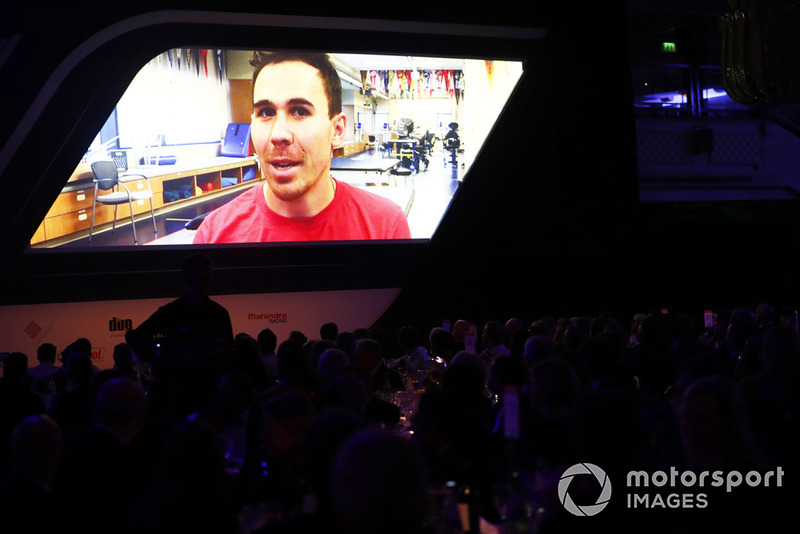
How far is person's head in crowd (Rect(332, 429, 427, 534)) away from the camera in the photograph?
67.0 inches

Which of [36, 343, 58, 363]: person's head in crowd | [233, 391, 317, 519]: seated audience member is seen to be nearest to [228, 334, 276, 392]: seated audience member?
[233, 391, 317, 519]: seated audience member

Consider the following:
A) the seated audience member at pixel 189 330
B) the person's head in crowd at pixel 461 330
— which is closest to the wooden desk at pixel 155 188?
the person's head in crowd at pixel 461 330

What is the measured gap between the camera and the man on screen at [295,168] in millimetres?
9180

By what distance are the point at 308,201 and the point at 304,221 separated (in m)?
0.27

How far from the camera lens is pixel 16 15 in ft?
27.1

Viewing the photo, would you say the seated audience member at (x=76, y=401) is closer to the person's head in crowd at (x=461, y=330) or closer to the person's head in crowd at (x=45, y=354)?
the person's head in crowd at (x=45, y=354)

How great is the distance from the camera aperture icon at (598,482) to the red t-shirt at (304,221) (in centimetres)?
720

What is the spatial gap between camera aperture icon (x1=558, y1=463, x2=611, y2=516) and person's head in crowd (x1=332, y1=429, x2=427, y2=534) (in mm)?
634

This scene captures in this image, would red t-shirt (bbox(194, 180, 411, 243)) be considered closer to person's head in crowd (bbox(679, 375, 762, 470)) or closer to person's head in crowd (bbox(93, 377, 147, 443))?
person's head in crowd (bbox(93, 377, 147, 443))

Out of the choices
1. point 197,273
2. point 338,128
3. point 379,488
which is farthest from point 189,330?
point 338,128

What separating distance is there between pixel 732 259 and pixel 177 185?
818 centimetres

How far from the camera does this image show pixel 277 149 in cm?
928

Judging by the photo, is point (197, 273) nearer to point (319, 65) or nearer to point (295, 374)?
point (295, 374)

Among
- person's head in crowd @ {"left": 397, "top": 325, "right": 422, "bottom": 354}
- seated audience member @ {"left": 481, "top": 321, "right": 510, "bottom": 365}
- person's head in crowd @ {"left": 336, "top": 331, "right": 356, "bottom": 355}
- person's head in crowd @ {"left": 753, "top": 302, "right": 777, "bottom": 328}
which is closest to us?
person's head in crowd @ {"left": 336, "top": 331, "right": 356, "bottom": 355}
